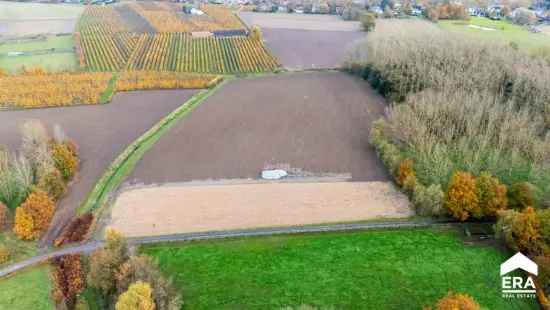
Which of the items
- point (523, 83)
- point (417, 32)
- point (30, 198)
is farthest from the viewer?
point (417, 32)

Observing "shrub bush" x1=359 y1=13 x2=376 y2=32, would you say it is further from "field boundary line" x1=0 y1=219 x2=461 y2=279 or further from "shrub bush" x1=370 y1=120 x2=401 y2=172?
"field boundary line" x1=0 y1=219 x2=461 y2=279

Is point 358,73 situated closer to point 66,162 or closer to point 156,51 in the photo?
point 156,51

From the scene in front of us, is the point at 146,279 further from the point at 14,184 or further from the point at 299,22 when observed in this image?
the point at 299,22

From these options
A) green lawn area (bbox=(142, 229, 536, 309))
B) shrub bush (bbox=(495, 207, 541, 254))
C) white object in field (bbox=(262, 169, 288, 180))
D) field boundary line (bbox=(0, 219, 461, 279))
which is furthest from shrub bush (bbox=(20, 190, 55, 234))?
shrub bush (bbox=(495, 207, 541, 254))

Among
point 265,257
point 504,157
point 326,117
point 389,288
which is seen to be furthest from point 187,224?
point 504,157

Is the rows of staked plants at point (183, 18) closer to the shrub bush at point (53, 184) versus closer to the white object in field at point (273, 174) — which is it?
the shrub bush at point (53, 184)

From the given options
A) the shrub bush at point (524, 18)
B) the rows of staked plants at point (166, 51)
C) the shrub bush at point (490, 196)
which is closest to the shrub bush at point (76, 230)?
the shrub bush at point (490, 196)
